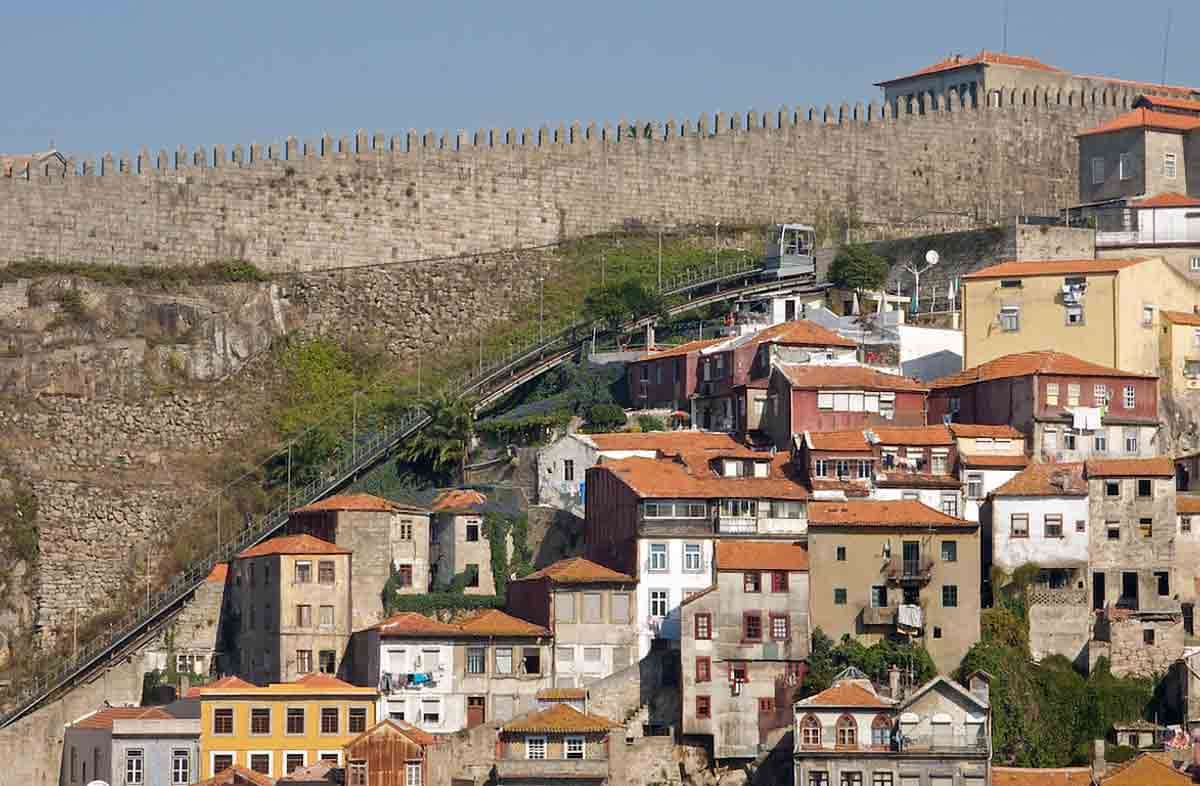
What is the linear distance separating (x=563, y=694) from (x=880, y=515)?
29.4ft

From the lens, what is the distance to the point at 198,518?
10294cm

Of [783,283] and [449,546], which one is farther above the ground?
[783,283]

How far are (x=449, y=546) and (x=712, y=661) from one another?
10.8 meters

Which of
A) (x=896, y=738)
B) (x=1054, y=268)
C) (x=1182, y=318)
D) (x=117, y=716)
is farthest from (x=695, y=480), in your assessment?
(x=1182, y=318)

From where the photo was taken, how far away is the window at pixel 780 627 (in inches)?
3391

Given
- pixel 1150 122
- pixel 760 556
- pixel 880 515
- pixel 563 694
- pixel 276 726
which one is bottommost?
pixel 276 726

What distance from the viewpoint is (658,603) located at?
291 ft

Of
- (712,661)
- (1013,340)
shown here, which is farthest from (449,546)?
(1013,340)

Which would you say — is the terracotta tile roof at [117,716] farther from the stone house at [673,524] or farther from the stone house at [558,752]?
the stone house at [673,524]

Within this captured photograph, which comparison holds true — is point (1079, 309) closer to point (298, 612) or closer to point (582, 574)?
point (582, 574)

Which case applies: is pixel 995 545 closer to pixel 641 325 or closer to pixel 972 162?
pixel 641 325

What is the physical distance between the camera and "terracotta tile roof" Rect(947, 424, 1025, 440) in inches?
3725

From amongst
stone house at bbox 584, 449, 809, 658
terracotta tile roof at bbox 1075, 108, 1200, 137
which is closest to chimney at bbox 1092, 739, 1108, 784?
stone house at bbox 584, 449, 809, 658

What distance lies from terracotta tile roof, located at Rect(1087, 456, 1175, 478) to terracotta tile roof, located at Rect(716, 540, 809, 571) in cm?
830
